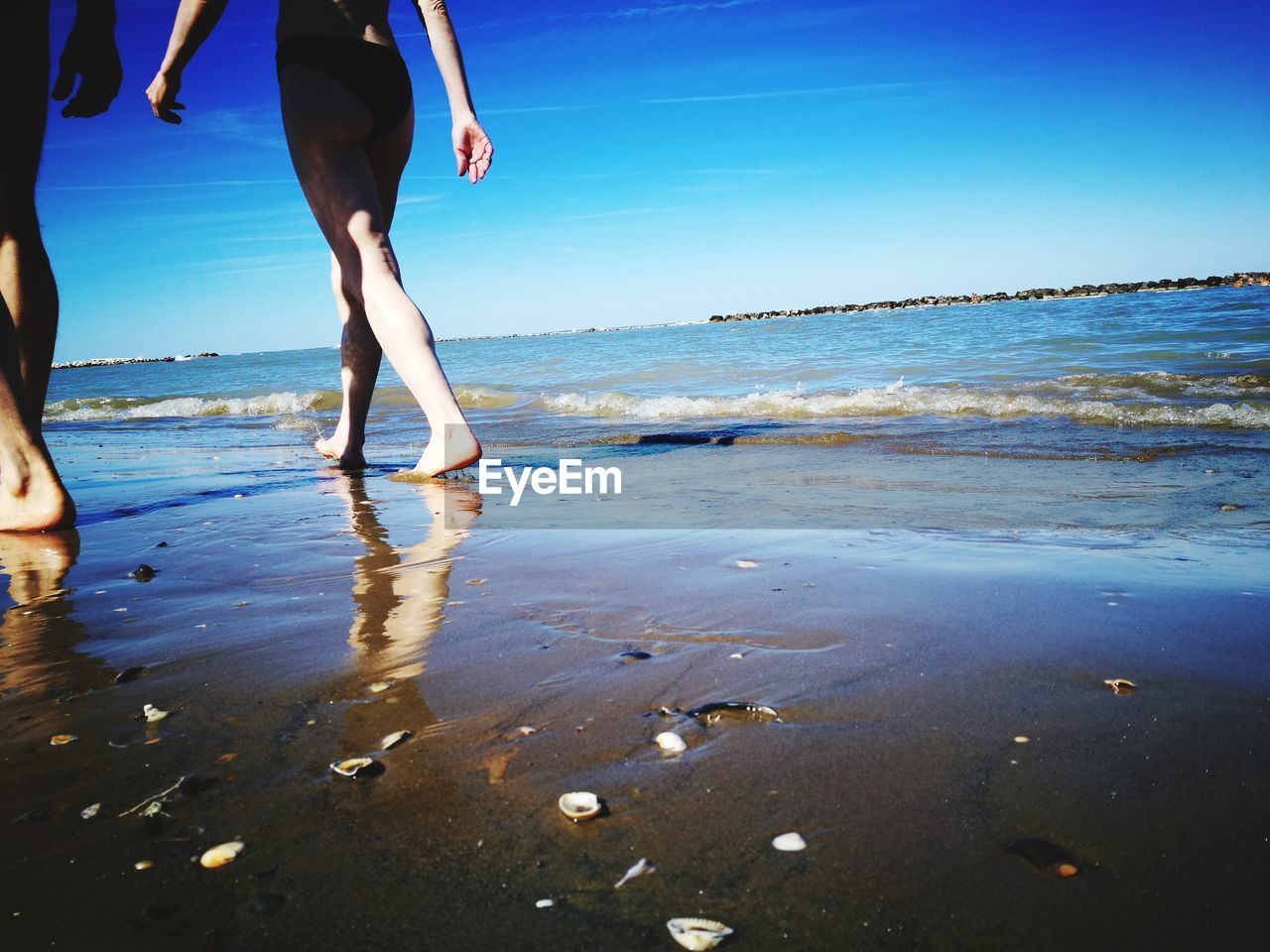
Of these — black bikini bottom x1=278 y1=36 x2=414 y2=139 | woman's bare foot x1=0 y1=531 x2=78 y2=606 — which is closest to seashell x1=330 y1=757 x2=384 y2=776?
woman's bare foot x1=0 y1=531 x2=78 y2=606

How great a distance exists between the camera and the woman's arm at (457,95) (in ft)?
10.2

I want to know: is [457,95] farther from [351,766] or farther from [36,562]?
[351,766]

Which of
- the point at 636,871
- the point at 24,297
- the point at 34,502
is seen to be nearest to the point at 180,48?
the point at 24,297

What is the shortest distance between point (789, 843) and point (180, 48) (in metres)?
3.70

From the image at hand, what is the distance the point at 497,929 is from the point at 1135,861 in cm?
69

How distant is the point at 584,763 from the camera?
1.07m

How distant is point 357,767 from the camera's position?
1.06 meters

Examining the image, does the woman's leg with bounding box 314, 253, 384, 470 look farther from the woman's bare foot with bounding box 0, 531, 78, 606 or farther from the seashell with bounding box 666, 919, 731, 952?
the seashell with bounding box 666, 919, 731, 952

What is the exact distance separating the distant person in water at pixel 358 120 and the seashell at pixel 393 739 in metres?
1.90

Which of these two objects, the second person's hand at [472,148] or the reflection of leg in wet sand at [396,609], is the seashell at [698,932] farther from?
the second person's hand at [472,148]

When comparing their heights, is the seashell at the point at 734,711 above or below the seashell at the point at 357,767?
below

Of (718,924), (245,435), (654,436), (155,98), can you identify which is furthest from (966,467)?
(245,435)

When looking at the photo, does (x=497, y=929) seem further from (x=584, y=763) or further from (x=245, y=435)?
(x=245, y=435)

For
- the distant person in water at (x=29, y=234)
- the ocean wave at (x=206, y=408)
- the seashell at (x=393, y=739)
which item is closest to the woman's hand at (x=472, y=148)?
the distant person in water at (x=29, y=234)
